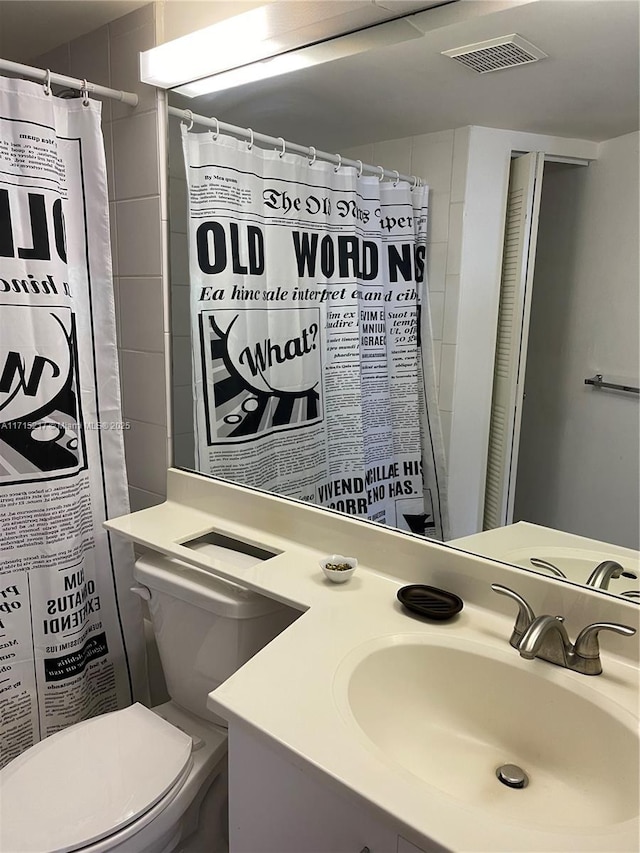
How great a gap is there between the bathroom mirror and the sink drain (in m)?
0.34

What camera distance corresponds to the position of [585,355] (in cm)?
114

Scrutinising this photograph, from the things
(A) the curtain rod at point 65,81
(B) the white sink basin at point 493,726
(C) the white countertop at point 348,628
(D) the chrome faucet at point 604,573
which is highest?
(A) the curtain rod at point 65,81

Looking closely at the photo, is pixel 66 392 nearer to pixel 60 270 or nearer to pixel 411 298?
pixel 60 270

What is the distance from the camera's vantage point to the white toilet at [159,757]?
1170 mm

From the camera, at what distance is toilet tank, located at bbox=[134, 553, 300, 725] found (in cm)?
137

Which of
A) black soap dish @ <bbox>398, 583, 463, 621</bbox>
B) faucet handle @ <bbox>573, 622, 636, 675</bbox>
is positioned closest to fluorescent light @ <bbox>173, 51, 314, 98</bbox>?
black soap dish @ <bbox>398, 583, 463, 621</bbox>

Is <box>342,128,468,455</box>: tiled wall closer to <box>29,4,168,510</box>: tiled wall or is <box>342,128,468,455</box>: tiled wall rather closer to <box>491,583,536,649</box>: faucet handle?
<box>491,583,536,649</box>: faucet handle

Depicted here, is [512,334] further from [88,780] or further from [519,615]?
[88,780]

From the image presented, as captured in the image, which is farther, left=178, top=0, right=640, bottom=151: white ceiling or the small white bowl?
the small white bowl

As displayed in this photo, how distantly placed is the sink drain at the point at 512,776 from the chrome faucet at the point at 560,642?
18 cm

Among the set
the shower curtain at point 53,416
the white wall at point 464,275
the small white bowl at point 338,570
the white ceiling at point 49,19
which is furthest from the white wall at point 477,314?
the white ceiling at point 49,19

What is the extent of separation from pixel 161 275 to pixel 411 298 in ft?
2.23

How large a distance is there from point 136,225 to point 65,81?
0.37 m

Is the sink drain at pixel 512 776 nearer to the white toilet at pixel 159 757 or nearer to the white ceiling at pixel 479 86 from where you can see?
the white toilet at pixel 159 757
